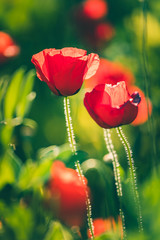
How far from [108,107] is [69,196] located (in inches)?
5.8

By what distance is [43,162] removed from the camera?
617 mm

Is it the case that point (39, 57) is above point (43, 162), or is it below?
above

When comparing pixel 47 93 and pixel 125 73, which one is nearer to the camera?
pixel 125 73

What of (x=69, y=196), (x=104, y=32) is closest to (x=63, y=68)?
(x=69, y=196)

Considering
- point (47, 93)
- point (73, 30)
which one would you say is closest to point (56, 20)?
point (73, 30)

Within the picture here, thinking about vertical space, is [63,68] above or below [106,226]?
above

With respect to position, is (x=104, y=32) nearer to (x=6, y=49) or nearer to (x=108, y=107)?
(x=6, y=49)

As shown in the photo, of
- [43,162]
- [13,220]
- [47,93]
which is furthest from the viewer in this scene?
[47,93]

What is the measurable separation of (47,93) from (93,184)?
559 mm

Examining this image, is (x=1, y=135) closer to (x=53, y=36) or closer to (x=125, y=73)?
(x=125, y=73)

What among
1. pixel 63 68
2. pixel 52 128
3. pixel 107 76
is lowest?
pixel 52 128

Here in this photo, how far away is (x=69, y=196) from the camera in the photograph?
0.62 m

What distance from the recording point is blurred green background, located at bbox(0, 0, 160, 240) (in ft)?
1.70

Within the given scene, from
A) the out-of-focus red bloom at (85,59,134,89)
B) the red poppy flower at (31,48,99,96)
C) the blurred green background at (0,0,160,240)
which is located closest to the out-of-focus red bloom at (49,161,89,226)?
the blurred green background at (0,0,160,240)
